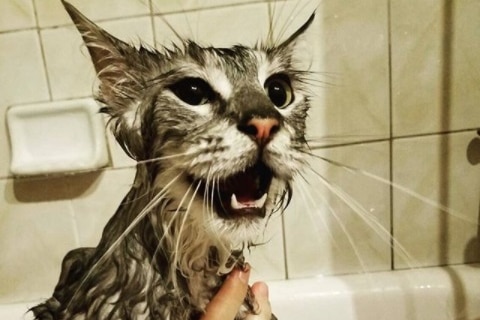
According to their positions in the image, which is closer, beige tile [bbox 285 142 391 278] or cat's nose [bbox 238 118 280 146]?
cat's nose [bbox 238 118 280 146]

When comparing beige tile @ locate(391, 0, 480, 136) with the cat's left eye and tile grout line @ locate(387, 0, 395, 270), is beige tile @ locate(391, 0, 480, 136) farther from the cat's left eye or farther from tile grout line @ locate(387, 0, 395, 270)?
the cat's left eye

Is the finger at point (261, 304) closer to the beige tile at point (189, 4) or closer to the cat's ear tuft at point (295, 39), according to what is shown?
the cat's ear tuft at point (295, 39)

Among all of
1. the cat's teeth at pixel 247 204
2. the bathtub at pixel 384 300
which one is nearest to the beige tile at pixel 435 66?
the bathtub at pixel 384 300

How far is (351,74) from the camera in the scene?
0.88 meters

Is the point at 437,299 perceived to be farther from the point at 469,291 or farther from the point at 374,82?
the point at 374,82

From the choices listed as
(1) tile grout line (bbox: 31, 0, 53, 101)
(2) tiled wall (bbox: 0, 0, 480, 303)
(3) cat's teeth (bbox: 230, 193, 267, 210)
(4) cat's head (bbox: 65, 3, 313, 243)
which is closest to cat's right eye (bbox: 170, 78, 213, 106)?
(4) cat's head (bbox: 65, 3, 313, 243)

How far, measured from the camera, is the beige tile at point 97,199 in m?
0.91

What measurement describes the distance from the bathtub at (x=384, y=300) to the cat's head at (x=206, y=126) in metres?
0.44

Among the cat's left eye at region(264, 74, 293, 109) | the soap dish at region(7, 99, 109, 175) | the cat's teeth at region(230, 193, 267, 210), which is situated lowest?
the cat's teeth at region(230, 193, 267, 210)

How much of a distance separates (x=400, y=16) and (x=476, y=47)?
0.50 feet

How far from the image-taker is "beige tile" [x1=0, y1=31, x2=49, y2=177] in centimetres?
87

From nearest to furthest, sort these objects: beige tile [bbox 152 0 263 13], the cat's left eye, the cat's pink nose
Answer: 1. the cat's pink nose
2. the cat's left eye
3. beige tile [bbox 152 0 263 13]

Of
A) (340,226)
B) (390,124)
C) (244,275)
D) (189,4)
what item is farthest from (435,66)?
(244,275)

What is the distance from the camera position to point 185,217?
0.49 metres
